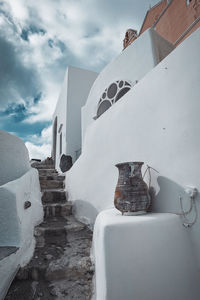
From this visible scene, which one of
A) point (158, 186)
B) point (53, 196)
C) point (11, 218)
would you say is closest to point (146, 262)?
point (158, 186)

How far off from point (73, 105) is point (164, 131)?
677 centimetres

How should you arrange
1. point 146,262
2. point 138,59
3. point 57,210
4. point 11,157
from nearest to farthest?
point 146,262
point 11,157
point 57,210
point 138,59

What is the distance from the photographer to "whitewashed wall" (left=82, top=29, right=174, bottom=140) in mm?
3143

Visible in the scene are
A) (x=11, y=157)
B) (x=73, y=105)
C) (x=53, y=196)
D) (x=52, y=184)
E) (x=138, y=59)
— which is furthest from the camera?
(x=73, y=105)

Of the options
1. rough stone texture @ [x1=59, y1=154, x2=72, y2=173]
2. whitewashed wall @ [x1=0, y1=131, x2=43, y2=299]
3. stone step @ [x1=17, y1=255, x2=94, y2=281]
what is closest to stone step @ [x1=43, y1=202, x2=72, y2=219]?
whitewashed wall @ [x1=0, y1=131, x2=43, y2=299]

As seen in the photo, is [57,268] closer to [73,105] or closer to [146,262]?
[146,262]

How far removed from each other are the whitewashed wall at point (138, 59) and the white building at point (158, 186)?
60.2 inches

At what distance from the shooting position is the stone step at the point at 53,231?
77.9 inches

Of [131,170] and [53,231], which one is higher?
[131,170]

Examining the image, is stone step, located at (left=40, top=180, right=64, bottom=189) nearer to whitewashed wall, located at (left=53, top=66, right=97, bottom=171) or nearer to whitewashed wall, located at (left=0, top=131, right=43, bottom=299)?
whitewashed wall, located at (left=0, top=131, right=43, bottom=299)

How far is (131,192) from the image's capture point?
141cm

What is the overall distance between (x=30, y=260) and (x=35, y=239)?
1.45 feet

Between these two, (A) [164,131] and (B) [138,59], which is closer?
(A) [164,131]

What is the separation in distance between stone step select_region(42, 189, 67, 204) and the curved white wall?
31.9 inches
